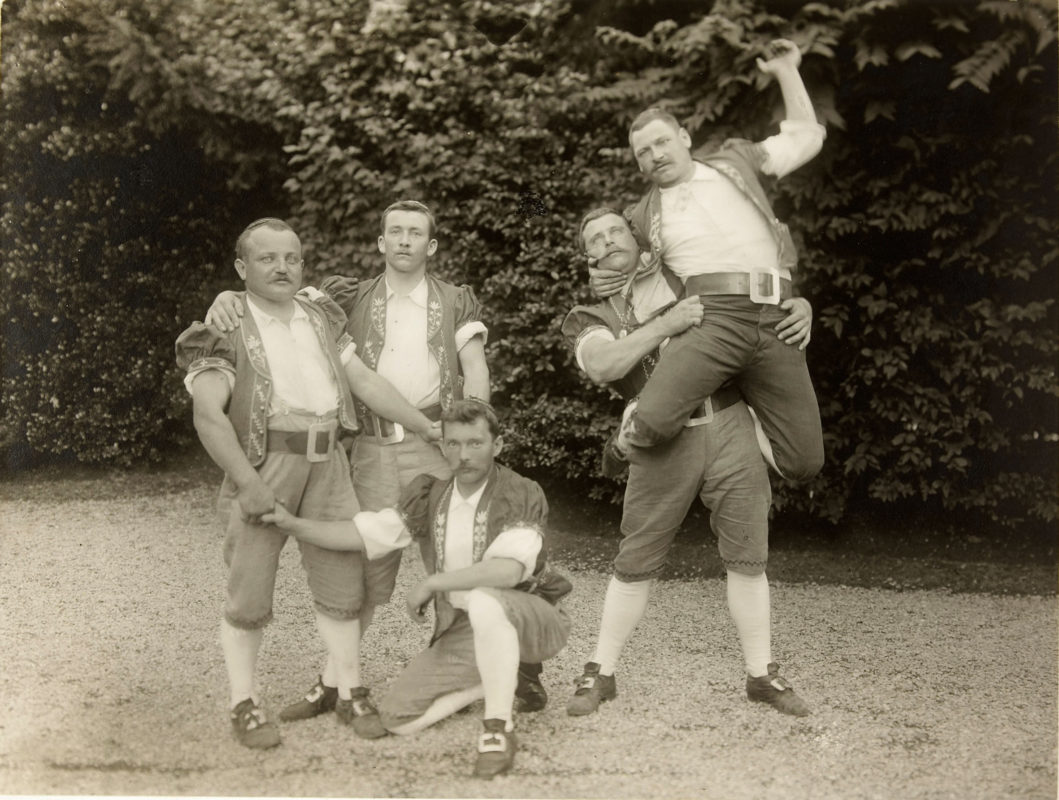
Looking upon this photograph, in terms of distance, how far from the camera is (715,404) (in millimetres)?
3484

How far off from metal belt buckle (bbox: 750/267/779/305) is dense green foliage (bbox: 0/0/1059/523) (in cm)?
155

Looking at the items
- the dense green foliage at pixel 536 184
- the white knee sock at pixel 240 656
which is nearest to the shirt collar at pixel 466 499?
the white knee sock at pixel 240 656

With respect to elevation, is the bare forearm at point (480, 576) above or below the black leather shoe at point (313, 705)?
above

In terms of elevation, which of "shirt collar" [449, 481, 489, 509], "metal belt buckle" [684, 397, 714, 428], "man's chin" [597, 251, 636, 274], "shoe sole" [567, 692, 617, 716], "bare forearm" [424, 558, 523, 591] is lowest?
"shoe sole" [567, 692, 617, 716]

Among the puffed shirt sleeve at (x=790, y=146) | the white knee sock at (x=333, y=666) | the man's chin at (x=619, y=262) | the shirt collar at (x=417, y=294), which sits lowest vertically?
the white knee sock at (x=333, y=666)

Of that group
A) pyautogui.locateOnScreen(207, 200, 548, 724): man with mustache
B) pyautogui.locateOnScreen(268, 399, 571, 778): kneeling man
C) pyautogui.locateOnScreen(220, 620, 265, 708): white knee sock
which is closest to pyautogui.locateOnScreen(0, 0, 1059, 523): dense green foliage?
pyautogui.locateOnScreen(207, 200, 548, 724): man with mustache

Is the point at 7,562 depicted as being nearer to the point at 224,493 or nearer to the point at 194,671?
the point at 194,671

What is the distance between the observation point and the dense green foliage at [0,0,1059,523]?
4.63 m

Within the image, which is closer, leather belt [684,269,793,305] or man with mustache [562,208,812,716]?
leather belt [684,269,793,305]

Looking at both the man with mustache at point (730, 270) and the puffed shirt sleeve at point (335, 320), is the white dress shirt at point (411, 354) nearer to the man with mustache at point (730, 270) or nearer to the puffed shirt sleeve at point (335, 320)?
the puffed shirt sleeve at point (335, 320)

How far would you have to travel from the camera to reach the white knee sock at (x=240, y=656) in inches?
124

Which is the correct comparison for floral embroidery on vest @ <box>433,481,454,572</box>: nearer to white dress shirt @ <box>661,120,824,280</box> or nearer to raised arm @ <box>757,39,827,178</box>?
white dress shirt @ <box>661,120,824,280</box>

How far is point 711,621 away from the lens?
4496 millimetres

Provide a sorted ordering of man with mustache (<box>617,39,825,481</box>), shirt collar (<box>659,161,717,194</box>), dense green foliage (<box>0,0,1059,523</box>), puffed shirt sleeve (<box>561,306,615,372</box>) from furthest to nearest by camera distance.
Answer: dense green foliage (<box>0,0,1059,523</box>) < puffed shirt sleeve (<box>561,306,615,372</box>) < shirt collar (<box>659,161,717,194</box>) < man with mustache (<box>617,39,825,481</box>)
